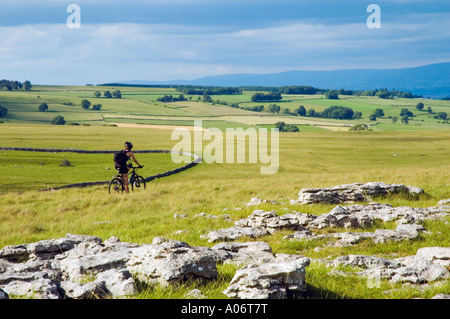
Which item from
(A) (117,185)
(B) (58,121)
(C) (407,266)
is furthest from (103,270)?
(B) (58,121)

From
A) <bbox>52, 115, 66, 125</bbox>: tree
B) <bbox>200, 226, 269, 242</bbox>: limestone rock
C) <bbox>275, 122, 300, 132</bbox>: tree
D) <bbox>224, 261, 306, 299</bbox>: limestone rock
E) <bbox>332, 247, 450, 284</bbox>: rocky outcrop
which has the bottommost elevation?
<bbox>275, 122, 300, 132</bbox>: tree

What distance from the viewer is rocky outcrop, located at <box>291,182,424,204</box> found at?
70.6 feet

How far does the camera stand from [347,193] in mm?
22156

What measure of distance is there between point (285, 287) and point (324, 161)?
254 feet

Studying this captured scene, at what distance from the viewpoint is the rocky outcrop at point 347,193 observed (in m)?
21.5

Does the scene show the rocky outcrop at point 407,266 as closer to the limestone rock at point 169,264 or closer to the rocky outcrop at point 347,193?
the limestone rock at point 169,264

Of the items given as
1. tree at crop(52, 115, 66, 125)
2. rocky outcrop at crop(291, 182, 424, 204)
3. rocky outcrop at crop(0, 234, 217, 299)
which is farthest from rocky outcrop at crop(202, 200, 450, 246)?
tree at crop(52, 115, 66, 125)

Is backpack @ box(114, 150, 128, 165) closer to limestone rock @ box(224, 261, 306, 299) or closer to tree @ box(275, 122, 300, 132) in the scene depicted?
limestone rock @ box(224, 261, 306, 299)

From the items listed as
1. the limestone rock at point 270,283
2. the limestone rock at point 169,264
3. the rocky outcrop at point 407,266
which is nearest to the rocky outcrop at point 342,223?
the rocky outcrop at point 407,266

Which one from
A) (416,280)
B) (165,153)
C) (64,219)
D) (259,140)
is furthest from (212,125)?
(416,280)

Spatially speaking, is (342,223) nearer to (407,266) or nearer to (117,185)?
(407,266)
